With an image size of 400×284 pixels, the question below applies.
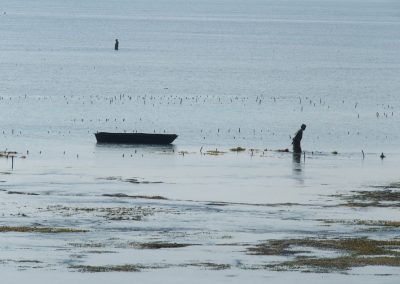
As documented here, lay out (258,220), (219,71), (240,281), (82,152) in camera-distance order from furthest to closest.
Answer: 1. (219,71)
2. (82,152)
3. (258,220)
4. (240,281)

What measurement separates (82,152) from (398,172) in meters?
18.3

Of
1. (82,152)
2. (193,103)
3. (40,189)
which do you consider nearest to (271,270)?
(40,189)

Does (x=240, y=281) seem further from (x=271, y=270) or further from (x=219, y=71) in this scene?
(x=219, y=71)

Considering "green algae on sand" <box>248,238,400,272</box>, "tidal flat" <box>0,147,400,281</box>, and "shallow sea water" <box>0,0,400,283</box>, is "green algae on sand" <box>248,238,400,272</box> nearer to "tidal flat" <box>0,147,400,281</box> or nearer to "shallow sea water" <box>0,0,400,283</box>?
"tidal flat" <box>0,147,400,281</box>

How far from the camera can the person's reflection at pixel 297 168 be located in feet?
211

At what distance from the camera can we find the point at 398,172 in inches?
2675

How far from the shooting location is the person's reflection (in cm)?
6428

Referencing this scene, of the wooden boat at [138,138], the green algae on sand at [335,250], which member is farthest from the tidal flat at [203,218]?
the wooden boat at [138,138]

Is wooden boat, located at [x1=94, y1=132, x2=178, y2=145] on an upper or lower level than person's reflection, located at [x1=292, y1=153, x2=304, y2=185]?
upper

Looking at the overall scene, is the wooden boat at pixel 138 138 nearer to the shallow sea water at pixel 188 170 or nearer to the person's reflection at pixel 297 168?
the shallow sea water at pixel 188 170

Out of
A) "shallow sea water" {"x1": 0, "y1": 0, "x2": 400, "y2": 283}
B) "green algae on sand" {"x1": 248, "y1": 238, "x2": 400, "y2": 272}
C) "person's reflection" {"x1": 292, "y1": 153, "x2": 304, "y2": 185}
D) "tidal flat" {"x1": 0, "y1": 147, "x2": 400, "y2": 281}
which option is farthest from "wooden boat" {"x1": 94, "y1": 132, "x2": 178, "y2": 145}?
"green algae on sand" {"x1": 248, "y1": 238, "x2": 400, "y2": 272}

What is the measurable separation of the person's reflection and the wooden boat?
8448mm

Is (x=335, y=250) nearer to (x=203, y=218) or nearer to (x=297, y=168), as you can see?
(x=203, y=218)

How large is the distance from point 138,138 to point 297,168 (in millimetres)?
13282
